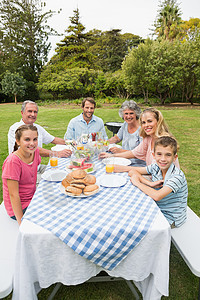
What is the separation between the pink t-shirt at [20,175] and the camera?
189 cm

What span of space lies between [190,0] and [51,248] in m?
33.9

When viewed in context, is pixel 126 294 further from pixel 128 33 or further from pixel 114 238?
pixel 128 33

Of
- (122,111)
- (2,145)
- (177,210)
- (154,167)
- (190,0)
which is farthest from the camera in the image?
(190,0)

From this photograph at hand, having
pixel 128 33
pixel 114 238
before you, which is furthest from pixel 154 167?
pixel 128 33

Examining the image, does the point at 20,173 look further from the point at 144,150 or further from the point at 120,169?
the point at 144,150

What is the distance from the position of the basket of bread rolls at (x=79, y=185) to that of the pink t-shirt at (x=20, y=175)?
1.60 feet

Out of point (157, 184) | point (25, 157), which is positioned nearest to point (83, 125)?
point (25, 157)

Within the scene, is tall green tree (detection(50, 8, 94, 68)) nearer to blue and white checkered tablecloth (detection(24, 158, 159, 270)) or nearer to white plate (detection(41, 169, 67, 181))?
white plate (detection(41, 169, 67, 181))

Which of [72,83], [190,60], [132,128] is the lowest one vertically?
[132,128]

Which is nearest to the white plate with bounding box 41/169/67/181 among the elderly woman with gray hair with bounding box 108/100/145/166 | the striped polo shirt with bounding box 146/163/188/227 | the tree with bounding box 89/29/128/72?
the striped polo shirt with bounding box 146/163/188/227

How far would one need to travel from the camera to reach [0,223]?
2014 mm

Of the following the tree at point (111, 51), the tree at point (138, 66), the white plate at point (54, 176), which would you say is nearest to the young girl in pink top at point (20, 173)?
the white plate at point (54, 176)

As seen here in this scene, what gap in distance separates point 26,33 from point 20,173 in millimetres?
34497

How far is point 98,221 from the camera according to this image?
54.8 inches
